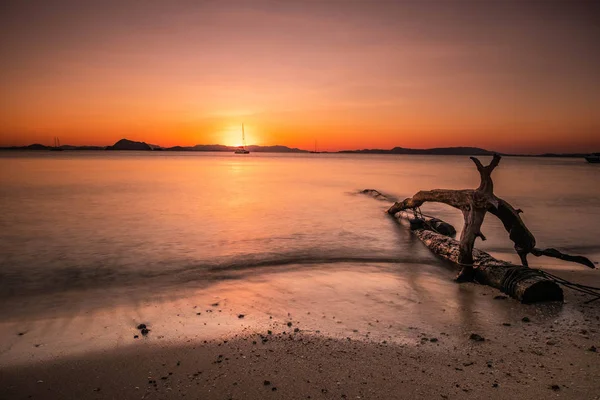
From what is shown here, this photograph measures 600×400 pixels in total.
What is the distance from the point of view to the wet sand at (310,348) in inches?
147

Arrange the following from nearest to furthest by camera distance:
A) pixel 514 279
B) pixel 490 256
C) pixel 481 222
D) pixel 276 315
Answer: pixel 276 315 < pixel 514 279 < pixel 481 222 < pixel 490 256

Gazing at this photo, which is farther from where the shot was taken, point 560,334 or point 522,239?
point 522,239

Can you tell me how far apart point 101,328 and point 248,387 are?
2.99m

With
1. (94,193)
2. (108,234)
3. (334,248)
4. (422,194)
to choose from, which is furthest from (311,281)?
(94,193)

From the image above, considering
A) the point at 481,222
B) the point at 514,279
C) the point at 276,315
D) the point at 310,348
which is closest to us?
the point at 310,348

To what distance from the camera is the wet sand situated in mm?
3730

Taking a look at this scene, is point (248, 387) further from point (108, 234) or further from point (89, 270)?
point (108, 234)

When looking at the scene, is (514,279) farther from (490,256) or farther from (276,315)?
(276,315)

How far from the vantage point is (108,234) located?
43.7 feet

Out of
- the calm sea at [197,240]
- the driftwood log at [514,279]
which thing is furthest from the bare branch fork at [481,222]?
the calm sea at [197,240]

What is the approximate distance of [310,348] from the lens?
456 centimetres

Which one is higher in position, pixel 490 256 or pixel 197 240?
pixel 490 256

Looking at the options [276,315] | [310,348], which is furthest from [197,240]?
[310,348]

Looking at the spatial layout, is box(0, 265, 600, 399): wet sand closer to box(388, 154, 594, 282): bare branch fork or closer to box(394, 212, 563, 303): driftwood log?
box(394, 212, 563, 303): driftwood log
